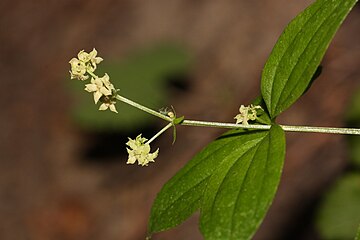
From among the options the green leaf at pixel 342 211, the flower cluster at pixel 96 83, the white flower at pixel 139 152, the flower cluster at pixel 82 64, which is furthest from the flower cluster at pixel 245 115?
the green leaf at pixel 342 211

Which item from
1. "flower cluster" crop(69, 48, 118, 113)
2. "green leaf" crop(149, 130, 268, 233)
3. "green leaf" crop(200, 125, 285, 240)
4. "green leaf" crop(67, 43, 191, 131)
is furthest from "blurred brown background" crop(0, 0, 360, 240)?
"flower cluster" crop(69, 48, 118, 113)

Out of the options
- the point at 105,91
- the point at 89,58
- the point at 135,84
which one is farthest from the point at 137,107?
the point at 135,84

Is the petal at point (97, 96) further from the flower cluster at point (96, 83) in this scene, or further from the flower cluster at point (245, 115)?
the flower cluster at point (245, 115)

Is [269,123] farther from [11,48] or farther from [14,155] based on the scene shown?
[11,48]

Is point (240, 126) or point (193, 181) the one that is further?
point (193, 181)

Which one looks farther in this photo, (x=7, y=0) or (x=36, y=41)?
(x=7, y=0)

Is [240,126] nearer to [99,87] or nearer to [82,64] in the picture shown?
[99,87]

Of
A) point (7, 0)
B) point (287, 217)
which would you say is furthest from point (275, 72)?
point (7, 0)

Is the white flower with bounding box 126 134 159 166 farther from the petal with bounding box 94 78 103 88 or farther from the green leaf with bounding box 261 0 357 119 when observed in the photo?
the green leaf with bounding box 261 0 357 119
